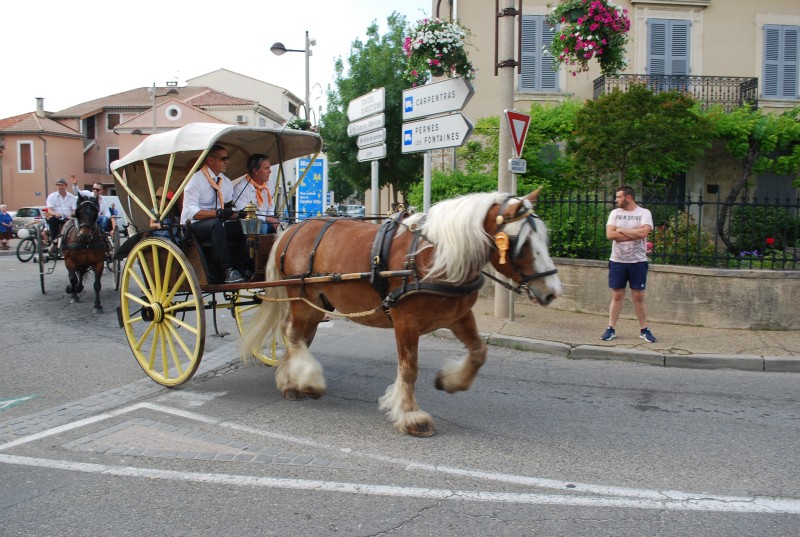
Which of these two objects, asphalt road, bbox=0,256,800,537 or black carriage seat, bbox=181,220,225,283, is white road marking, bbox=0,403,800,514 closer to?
asphalt road, bbox=0,256,800,537

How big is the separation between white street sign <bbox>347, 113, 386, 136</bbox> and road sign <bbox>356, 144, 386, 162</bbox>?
32 cm

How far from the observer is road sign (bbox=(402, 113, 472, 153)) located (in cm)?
876

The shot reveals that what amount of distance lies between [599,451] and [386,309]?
5.86 feet

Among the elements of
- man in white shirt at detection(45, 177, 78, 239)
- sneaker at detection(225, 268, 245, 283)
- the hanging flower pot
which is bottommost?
sneaker at detection(225, 268, 245, 283)

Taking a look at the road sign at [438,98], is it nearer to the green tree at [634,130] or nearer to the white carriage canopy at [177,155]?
the white carriage canopy at [177,155]

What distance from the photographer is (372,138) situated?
1084 centimetres

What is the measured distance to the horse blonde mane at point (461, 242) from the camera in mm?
4473

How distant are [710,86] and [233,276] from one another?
15411mm

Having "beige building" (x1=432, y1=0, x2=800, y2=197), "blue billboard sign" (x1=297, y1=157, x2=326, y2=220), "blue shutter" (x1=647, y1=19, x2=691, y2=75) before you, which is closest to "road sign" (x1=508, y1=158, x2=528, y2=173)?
"blue billboard sign" (x1=297, y1=157, x2=326, y2=220)

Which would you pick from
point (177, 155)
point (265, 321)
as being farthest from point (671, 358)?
point (177, 155)

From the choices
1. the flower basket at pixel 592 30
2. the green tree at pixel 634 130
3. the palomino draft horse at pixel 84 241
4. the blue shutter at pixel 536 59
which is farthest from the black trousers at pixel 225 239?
the blue shutter at pixel 536 59

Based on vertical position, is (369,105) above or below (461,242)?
above

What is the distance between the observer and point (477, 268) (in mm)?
4562

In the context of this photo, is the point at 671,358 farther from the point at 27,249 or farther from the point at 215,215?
the point at 27,249
